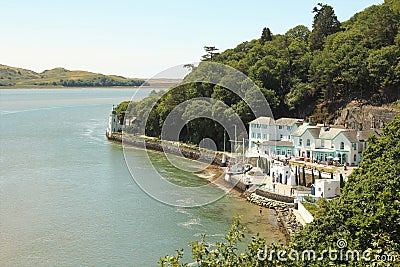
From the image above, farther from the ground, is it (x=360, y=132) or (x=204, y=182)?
(x=360, y=132)

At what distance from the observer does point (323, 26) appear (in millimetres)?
39531

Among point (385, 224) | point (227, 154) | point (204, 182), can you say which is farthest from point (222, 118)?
point (385, 224)

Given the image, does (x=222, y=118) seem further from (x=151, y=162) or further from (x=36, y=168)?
(x=36, y=168)

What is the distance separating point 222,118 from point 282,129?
17.7 ft

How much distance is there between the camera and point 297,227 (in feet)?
52.3

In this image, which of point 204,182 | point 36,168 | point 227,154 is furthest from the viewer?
point 227,154

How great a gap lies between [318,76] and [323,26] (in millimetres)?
9600

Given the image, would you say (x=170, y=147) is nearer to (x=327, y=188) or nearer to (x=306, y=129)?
(x=306, y=129)

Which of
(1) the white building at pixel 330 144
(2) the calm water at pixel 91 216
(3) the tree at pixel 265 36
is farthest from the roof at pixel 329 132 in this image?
(3) the tree at pixel 265 36

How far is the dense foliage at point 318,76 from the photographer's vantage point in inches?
1128

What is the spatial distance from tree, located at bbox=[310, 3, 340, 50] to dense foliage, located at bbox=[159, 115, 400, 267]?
28.1 meters

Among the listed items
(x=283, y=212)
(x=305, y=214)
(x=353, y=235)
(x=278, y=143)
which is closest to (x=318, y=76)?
(x=278, y=143)

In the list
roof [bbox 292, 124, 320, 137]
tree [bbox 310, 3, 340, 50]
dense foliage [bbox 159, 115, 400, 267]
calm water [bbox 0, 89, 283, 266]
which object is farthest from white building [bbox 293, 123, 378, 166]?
tree [bbox 310, 3, 340, 50]

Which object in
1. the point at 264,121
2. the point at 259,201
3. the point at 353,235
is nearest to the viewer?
the point at 353,235
